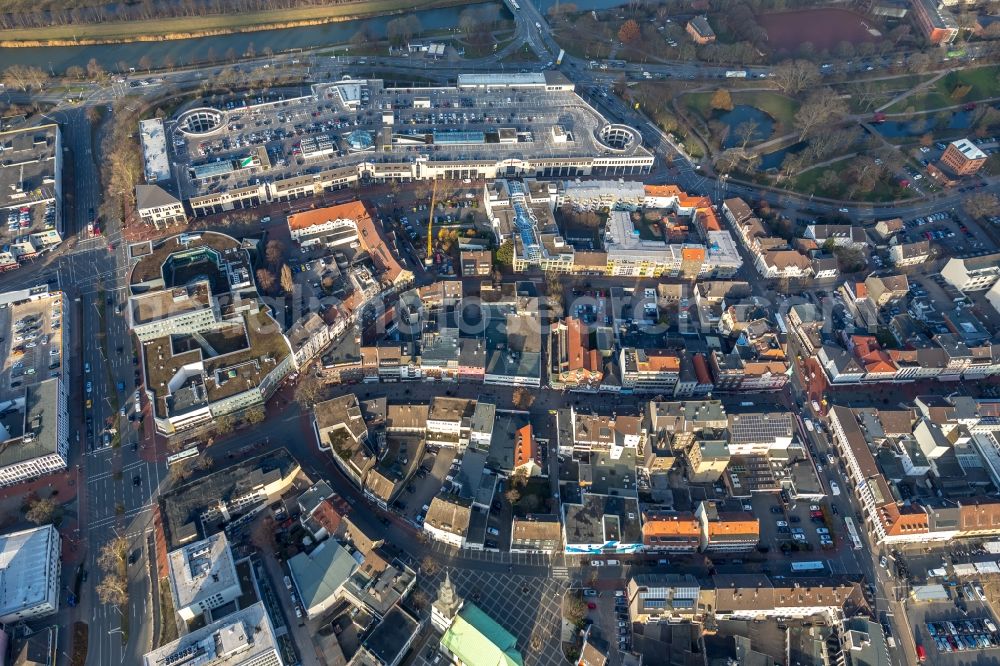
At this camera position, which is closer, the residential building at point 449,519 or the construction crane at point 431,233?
the residential building at point 449,519

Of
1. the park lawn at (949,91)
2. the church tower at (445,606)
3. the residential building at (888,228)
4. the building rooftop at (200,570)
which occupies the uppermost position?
the park lawn at (949,91)

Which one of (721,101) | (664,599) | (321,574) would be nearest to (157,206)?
(321,574)

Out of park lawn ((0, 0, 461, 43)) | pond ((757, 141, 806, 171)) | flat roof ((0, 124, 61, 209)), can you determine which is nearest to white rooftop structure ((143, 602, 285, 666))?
flat roof ((0, 124, 61, 209))

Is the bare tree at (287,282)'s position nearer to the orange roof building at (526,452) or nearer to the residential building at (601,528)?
the orange roof building at (526,452)

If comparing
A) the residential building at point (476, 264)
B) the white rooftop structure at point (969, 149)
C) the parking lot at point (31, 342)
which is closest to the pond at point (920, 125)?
the white rooftop structure at point (969, 149)

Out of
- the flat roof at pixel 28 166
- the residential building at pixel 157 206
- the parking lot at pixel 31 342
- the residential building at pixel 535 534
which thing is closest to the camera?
the residential building at pixel 535 534

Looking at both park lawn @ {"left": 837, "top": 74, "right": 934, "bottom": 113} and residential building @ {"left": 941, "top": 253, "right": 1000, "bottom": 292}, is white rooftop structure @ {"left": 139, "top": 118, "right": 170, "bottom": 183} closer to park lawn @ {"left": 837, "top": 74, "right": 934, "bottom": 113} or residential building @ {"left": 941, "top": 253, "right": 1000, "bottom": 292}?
residential building @ {"left": 941, "top": 253, "right": 1000, "bottom": 292}
